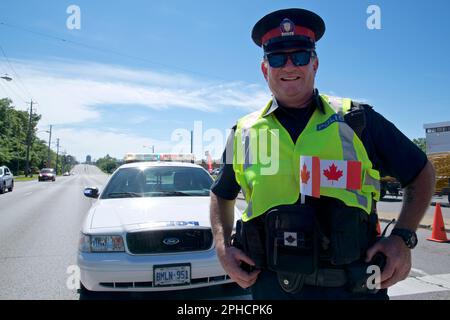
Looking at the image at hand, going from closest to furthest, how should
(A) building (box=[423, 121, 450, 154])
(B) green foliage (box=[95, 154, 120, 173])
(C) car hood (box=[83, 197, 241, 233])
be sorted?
(C) car hood (box=[83, 197, 241, 233]) → (B) green foliage (box=[95, 154, 120, 173]) → (A) building (box=[423, 121, 450, 154])

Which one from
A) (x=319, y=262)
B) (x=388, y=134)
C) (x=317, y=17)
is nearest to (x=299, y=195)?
(x=319, y=262)

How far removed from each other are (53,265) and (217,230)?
4.67m

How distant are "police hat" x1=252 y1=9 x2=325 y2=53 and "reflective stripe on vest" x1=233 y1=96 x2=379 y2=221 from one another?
1.07 ft

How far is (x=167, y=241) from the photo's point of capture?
351cm

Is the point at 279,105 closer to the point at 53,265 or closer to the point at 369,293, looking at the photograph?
the point at 369,293

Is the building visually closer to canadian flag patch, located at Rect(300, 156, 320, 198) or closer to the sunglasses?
the sunglasses

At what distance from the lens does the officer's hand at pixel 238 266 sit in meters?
1.77

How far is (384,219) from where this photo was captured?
33.3 ft

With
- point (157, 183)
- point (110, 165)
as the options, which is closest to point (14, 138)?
point (110, 165)

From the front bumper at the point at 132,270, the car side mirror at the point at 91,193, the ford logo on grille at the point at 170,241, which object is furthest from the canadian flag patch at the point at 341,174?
the car side mirror at the point at 91,193

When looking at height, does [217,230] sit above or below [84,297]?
above

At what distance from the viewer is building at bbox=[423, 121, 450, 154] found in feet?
133

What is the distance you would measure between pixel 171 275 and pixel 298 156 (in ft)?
7.17

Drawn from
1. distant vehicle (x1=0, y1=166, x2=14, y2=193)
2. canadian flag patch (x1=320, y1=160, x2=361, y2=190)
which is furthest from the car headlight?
distant vehicle (x1=0, y1=166, x2=14, y2=193)
